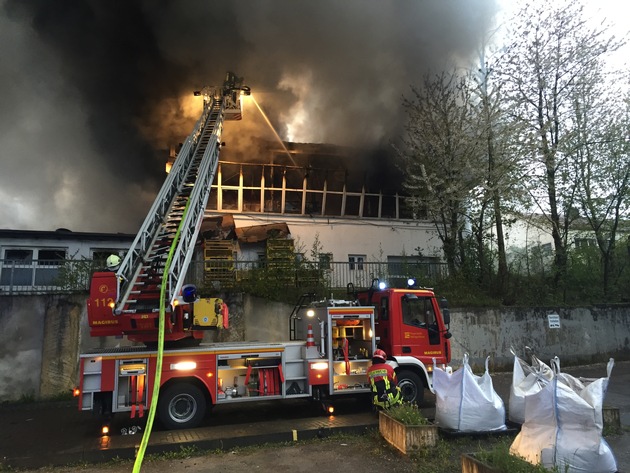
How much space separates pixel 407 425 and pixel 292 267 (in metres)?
8.02

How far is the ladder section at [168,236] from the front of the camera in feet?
22.6

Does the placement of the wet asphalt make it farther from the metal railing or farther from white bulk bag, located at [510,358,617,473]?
the metal railing

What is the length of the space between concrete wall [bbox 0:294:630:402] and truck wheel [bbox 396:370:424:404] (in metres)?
4.52

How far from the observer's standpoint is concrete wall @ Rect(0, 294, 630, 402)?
9.78 metres

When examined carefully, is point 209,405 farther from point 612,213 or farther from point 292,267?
point 612,213

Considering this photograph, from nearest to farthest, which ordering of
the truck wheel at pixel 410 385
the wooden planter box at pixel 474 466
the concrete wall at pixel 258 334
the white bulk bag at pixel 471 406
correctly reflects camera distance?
the wooden planter box at pixel 474 466, the white bulk bag at pixel 471 406, the truck wheel at pixel 410 385, the concrete wall at pixel 258 334

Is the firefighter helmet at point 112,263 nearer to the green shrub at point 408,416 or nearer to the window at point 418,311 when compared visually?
the green shrub at point 408,416

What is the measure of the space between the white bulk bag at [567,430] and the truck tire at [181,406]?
4.55m

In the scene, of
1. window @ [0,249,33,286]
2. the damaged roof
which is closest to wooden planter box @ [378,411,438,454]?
window @ [0,249,33,286]

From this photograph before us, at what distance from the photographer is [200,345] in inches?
291

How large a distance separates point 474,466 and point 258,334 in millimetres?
7836

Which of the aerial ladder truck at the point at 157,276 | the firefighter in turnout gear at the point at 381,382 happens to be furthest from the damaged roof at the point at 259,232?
the firefighter in turnout gear at the point at 381,382

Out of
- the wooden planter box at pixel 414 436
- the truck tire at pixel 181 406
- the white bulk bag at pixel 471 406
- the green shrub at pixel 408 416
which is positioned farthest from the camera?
the truck tire at pixel 181 406

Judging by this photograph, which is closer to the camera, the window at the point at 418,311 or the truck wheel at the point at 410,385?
the truck wheel at the point at 410,385
